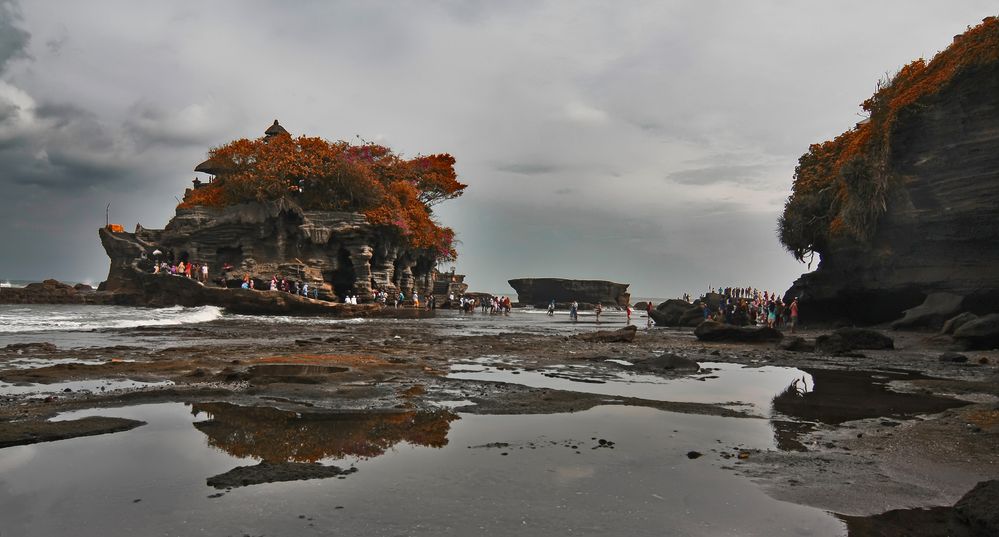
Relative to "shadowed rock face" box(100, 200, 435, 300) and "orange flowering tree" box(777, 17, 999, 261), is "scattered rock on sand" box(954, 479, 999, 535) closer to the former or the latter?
"orange flowering tree" box(777, 17, 999, 261)

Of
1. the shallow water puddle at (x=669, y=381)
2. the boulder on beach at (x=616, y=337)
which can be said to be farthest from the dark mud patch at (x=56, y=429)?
the boulder on beach at (x=616, y=337)

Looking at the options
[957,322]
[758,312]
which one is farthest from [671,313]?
[957,322]

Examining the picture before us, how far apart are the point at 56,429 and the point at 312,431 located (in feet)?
8.30

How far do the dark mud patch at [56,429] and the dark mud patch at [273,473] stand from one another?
7.58ft

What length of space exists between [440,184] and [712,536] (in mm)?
56966

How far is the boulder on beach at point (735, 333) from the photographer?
69.4ft

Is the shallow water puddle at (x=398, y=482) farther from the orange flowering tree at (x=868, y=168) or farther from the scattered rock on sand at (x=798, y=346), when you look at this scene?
the orange flowering tree at (x=868, y=168)

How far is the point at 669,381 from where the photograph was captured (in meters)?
11.4

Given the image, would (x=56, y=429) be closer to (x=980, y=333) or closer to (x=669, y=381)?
(x=669, y=381)

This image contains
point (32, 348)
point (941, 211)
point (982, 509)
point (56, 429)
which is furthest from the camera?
point (941, 211)

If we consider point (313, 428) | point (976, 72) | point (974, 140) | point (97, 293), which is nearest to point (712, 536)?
point (313, 428)

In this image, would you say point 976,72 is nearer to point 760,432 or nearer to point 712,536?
point 760,432

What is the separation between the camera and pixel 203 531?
3740mm

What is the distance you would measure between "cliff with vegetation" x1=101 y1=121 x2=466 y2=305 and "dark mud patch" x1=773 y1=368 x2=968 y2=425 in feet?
115
